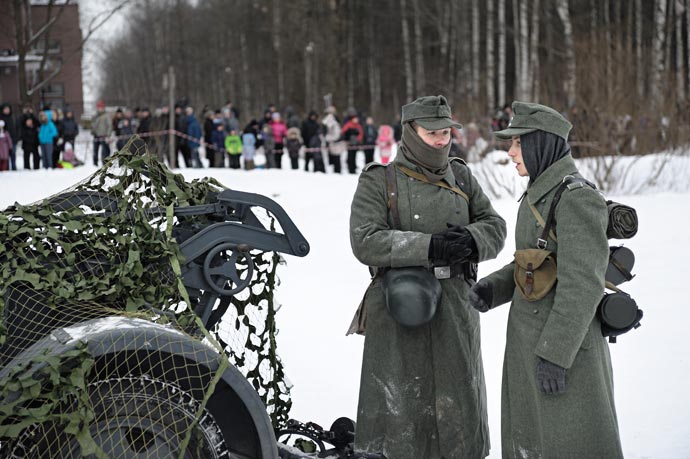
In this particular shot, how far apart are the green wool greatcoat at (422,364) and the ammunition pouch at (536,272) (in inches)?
25.9

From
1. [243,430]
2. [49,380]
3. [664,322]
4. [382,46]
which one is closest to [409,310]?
[243,430]

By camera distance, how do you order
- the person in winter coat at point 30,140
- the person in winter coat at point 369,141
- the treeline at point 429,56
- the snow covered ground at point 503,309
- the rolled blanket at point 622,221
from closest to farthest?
1. the rolled blanket at point 622,221
2. the snow covered ground at point 503,309
3. the treeline at point 429,56
4. the person in winter coat at point 30,140
5. the person in winter coat at point 369,141

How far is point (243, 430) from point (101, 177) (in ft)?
4.20

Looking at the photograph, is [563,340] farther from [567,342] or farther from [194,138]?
[194,138]

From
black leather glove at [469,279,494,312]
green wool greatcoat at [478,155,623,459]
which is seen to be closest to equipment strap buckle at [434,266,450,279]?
black leather glove at [469,279,494,312]

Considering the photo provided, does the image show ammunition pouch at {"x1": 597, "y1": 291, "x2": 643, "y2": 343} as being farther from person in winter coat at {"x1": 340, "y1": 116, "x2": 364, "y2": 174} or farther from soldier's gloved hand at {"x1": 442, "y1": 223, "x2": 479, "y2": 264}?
person in winter coat at {"x1": 340, "y1": 116, "x2": 364, "y2": 174}

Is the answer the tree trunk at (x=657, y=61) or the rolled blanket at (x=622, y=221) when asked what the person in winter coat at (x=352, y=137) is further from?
the rolled blanket at (x=622, y=221)

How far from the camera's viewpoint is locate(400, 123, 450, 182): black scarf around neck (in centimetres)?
460

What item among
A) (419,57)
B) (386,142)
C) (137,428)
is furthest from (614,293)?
(419,57)

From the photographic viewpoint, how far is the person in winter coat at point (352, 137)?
22219 mm

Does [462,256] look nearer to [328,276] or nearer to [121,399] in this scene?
[121,399]

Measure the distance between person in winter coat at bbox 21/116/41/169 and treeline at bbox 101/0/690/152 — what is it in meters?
8.93

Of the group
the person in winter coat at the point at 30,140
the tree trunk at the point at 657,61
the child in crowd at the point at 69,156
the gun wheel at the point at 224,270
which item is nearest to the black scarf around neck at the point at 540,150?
the gun wheel at the point at 224,270

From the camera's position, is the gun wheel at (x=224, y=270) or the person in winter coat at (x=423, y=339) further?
the person in winter coat at (x=423, y=339)
